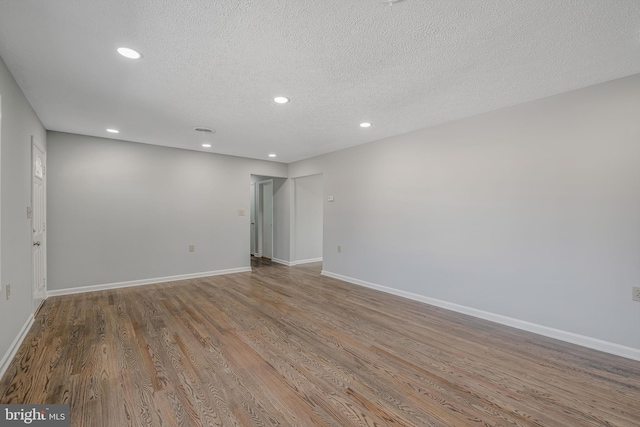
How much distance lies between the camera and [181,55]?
213 cm

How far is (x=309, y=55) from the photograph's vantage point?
215 cm

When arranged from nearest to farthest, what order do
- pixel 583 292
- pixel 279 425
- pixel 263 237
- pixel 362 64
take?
pixel 279 425 → pixel 362 64 → pixel 583 292 → pixel 263 237

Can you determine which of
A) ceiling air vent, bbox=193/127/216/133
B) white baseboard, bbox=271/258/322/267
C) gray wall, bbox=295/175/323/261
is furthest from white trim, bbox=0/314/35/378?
gray wall, bbox=295/175/323/261

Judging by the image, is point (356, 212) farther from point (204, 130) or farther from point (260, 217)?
point (260, 217)

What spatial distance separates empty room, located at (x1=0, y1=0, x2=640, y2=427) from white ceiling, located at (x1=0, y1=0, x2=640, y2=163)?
21 mm

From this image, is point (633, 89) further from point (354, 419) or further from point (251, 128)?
point (251, 128)

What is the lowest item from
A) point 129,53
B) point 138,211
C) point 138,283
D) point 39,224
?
point 138,283

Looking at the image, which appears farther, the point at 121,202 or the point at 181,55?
the point at 121,202

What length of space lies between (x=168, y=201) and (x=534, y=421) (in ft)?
18.1

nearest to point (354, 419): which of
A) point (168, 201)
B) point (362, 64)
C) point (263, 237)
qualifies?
point (362, 64)

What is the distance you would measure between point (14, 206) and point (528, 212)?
498 centimetres

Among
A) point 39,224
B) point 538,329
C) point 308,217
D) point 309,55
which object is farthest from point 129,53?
point 308,217

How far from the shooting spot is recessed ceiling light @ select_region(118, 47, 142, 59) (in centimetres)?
204
